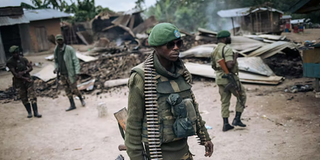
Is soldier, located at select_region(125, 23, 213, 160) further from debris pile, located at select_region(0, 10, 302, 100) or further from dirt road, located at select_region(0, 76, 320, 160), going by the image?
debris pile, located at select_region(0, 10, 302, 100)

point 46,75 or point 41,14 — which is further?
point 41,14

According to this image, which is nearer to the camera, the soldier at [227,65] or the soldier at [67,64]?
the soldier at [227,65]

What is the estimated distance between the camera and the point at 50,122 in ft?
21.7

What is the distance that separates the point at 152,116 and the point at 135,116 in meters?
0.14

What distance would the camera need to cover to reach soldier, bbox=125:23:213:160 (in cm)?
208

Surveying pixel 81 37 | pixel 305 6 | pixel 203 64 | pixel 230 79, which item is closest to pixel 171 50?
pixel 230 79

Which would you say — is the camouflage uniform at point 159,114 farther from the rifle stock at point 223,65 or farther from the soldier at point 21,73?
the soldier at point 21,73

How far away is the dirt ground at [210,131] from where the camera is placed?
445 cm

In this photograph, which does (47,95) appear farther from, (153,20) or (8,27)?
(153,20)

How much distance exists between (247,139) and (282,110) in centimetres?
191

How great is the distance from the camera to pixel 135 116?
83.2 inches

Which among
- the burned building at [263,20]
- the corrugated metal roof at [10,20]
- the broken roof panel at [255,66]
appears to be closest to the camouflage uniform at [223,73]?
the broken roof panel at [255,66]

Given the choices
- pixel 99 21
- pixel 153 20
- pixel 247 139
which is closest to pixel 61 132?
pixel 247 139

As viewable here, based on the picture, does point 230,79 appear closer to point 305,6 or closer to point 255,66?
point 255,66
